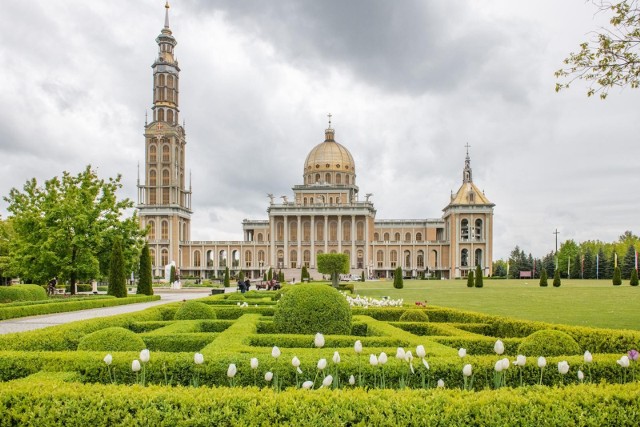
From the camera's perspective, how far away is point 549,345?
7469mm

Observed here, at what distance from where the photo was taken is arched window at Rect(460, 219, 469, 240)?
88.1 meters

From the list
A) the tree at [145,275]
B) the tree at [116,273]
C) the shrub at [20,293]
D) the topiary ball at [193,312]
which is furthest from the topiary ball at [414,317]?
the tree at [145,275]

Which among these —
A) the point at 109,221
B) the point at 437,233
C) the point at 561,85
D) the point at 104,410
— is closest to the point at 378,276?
the point at 437,233

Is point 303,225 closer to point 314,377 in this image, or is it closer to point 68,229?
point 68,229

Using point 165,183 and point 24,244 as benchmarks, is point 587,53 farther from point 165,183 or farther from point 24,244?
point 165,183

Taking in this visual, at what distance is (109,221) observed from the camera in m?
29.5

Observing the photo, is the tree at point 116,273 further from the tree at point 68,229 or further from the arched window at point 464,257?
the arched window at point 464,257

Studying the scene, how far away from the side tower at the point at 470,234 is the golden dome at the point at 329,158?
66.4ft

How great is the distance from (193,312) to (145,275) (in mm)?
19682

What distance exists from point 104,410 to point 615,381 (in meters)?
5.88

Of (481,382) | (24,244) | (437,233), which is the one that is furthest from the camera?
(437,233)

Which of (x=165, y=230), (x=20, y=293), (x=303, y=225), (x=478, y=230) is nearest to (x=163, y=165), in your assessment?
(x=165, y=230)

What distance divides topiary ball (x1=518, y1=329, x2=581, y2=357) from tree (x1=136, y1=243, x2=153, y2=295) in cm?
2663

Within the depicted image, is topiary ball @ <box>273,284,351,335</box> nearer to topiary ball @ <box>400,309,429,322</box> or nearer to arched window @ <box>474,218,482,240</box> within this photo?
topiary ball @ <box>400,309,429,322</box>
